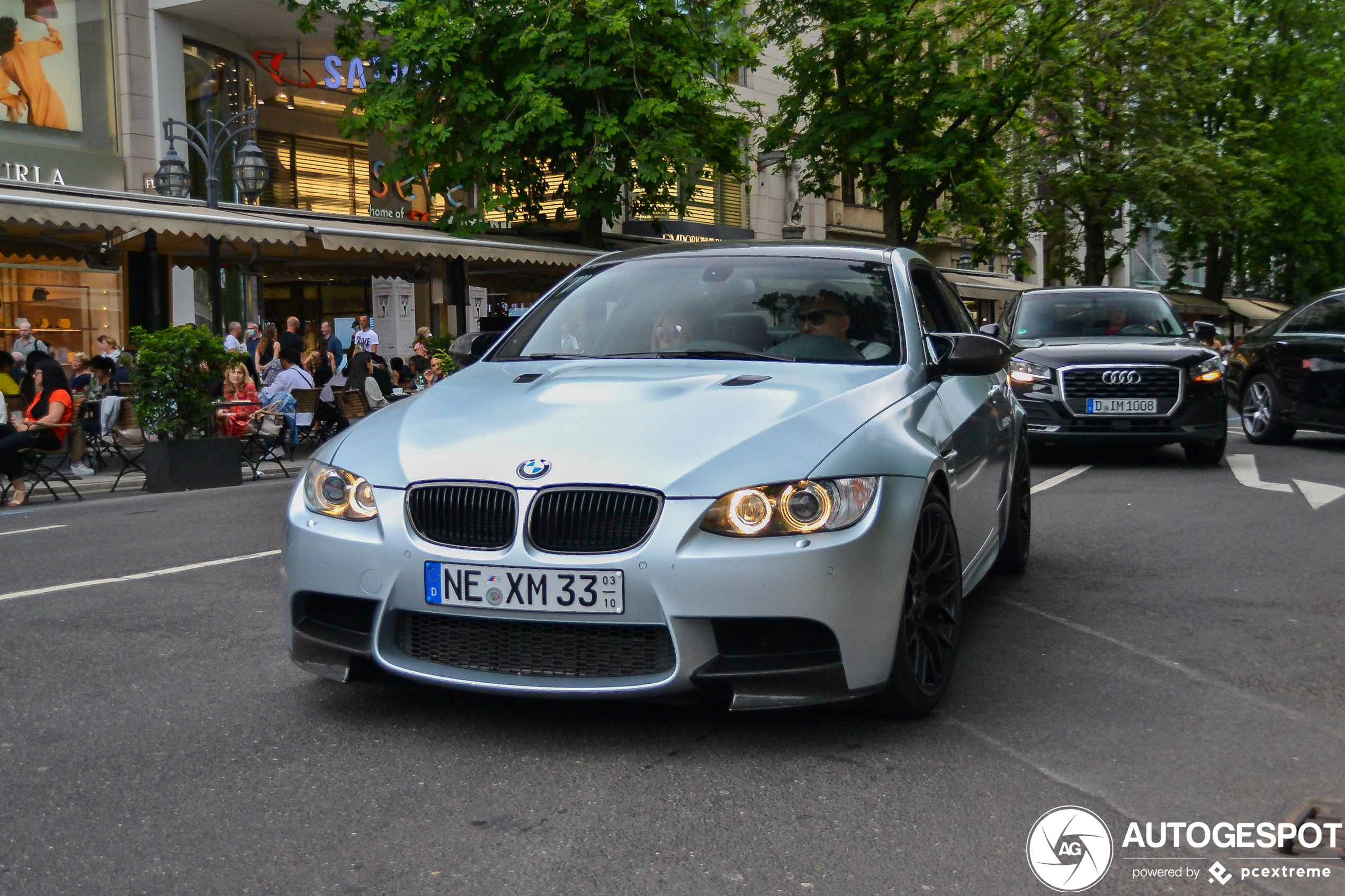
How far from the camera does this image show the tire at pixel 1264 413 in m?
15.1

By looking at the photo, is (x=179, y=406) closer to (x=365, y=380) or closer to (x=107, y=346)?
(x=365, y=380)

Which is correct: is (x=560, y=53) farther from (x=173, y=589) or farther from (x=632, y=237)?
(x=173, y=589)

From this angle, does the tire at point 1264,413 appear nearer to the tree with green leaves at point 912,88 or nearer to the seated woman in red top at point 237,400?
the seated woman in red top at point 237,400

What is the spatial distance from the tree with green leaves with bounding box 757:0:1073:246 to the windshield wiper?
2331 centimetres

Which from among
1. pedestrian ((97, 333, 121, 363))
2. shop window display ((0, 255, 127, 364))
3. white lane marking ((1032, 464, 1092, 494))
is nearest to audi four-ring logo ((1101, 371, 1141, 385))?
white lane marking ((1032, 464, 1092, 494))

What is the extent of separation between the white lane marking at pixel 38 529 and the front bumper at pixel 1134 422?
781cm

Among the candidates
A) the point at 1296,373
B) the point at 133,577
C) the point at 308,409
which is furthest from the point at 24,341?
the point at 1296,373

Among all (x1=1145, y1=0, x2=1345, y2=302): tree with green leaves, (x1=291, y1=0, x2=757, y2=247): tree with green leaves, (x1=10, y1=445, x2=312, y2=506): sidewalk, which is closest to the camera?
(x1=10, y1=445, x2=312, y2=506): sidewalk

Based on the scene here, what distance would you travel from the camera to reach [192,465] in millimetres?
14141

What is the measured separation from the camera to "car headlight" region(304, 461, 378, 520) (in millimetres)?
4078

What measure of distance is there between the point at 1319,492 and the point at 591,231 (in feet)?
63.2

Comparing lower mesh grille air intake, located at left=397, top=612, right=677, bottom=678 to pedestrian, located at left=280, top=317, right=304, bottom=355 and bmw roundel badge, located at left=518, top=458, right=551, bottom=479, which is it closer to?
bmw roundel badge, located at left=518, top=458, right=551, bottom=479

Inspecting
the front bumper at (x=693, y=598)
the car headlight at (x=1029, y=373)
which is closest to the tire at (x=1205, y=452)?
the car headlight at (x=1029, y=373)

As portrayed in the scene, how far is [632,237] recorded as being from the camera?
33438 millimetres
